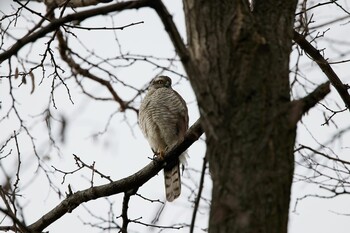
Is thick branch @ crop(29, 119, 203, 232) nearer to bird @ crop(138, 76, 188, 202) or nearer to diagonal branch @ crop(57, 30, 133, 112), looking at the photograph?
bird @ crop(138, 76, 188, 202)

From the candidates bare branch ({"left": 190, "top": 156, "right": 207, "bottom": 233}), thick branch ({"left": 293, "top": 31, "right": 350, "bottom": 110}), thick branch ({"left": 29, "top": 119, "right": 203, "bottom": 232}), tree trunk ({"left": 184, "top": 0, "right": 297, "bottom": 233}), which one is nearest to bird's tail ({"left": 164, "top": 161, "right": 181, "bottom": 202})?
thick branch ({"left": 29, "top": 119, "right": 203, "bottom": 232})

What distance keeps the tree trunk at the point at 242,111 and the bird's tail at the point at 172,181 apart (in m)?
4.00

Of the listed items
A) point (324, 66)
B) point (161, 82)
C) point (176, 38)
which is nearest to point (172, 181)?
point (161, 82)

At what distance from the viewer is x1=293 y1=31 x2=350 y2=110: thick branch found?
403 centimetres

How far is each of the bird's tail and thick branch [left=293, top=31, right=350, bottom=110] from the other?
9.10 ft

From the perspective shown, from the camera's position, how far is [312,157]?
4.10 meters

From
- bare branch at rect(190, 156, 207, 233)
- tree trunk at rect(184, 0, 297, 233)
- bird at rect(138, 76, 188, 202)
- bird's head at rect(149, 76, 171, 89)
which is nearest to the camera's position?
bare branch at rect(190, 156, 207, 233)

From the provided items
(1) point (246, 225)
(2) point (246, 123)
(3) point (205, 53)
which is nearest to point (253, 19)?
(3) point (205, 53)

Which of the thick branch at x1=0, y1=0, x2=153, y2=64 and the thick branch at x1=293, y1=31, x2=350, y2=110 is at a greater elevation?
the thick branch at x1=293, y1=31, x2=350, y2=110

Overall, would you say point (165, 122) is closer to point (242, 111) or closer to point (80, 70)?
point (80, 70)

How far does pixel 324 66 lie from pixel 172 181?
3.00 metres

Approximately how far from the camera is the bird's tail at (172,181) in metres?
6.48

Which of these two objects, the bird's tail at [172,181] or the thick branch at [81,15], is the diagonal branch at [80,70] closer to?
the bird's tail at [172,181]

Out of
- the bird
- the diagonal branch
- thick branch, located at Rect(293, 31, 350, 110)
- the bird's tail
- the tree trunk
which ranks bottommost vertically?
the tree trunk
